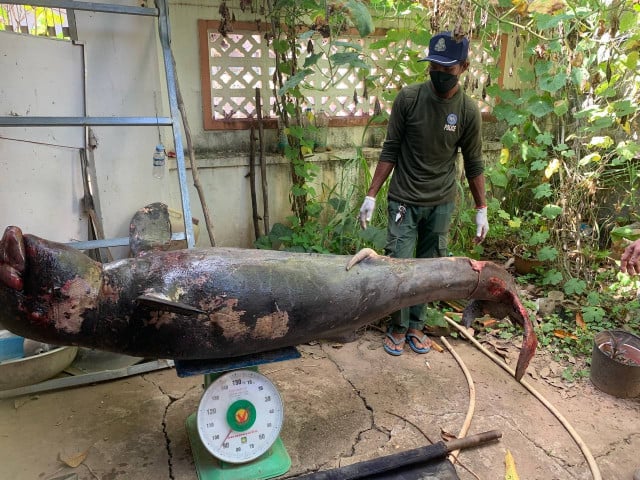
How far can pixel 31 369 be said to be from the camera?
237 cm

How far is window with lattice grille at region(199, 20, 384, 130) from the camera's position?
360 centimetres

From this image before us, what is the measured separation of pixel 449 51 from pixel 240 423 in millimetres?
2196

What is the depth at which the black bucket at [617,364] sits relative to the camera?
8.46 feet

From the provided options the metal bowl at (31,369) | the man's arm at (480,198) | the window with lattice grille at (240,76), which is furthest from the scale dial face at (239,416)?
the window with lattice grille at (240,76)

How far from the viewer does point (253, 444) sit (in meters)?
1.84

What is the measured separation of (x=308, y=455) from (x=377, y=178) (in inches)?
66.4

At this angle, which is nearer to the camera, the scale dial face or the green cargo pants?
the scale dial face

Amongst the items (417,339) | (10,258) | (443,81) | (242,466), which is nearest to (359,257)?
(242,466)

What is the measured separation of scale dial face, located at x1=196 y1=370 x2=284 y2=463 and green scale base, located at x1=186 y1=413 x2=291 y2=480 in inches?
2.6

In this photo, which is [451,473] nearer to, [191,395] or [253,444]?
[253,444]

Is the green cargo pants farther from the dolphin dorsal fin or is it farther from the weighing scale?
the dolphin dorsal fin

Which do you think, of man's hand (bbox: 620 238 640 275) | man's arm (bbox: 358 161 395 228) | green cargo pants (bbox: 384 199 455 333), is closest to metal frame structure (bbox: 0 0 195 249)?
man's arm (bbox: 358 161 395 228)

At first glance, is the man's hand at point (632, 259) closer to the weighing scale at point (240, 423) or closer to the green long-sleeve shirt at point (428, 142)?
the green long-sleeve shirt at point (428, 142)

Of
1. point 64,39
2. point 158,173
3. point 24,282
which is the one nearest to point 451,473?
point 24,282
